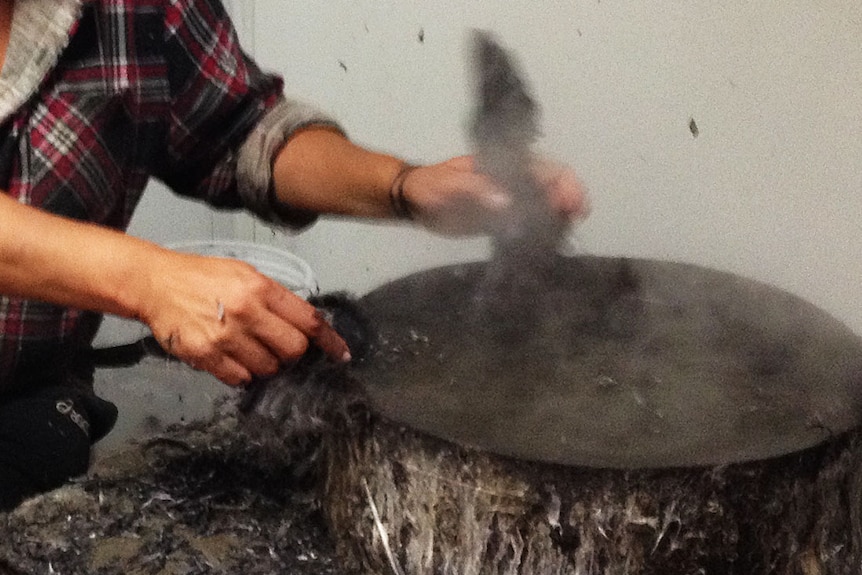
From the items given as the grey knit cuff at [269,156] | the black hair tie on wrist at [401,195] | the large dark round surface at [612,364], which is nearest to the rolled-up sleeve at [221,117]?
the grey knit cuff at [269,156]

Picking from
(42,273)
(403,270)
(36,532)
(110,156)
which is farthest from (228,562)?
(403,270)

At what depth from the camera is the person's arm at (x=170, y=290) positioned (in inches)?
28.9

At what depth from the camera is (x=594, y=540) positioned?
0.72 meters

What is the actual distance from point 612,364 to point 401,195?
313 mm

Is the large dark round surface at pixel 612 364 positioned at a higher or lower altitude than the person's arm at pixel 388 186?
lower

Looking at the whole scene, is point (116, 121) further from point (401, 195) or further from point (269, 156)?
point (401, 195)

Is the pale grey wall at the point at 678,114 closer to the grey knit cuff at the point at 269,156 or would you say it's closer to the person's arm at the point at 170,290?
the grey knit cuff at the point at 269,156

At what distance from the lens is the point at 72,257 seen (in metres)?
0.77

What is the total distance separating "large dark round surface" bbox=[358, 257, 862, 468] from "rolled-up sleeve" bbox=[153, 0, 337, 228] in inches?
9.5

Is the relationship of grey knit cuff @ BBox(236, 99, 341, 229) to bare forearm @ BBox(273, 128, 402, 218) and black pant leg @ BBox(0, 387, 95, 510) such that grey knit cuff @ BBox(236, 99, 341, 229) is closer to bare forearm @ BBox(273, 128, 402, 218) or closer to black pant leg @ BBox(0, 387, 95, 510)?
bare forearm @ BBox(273, 128, 402, 218)

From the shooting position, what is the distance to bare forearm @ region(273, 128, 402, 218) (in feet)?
3.43

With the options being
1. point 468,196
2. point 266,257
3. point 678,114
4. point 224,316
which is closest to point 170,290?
point 224,316

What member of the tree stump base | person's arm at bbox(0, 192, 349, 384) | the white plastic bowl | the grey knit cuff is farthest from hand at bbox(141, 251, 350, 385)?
the white plastic bowl

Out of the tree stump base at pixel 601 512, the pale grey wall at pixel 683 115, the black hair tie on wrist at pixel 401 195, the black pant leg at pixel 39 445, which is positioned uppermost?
the pale grey wall at pixel 683 115
